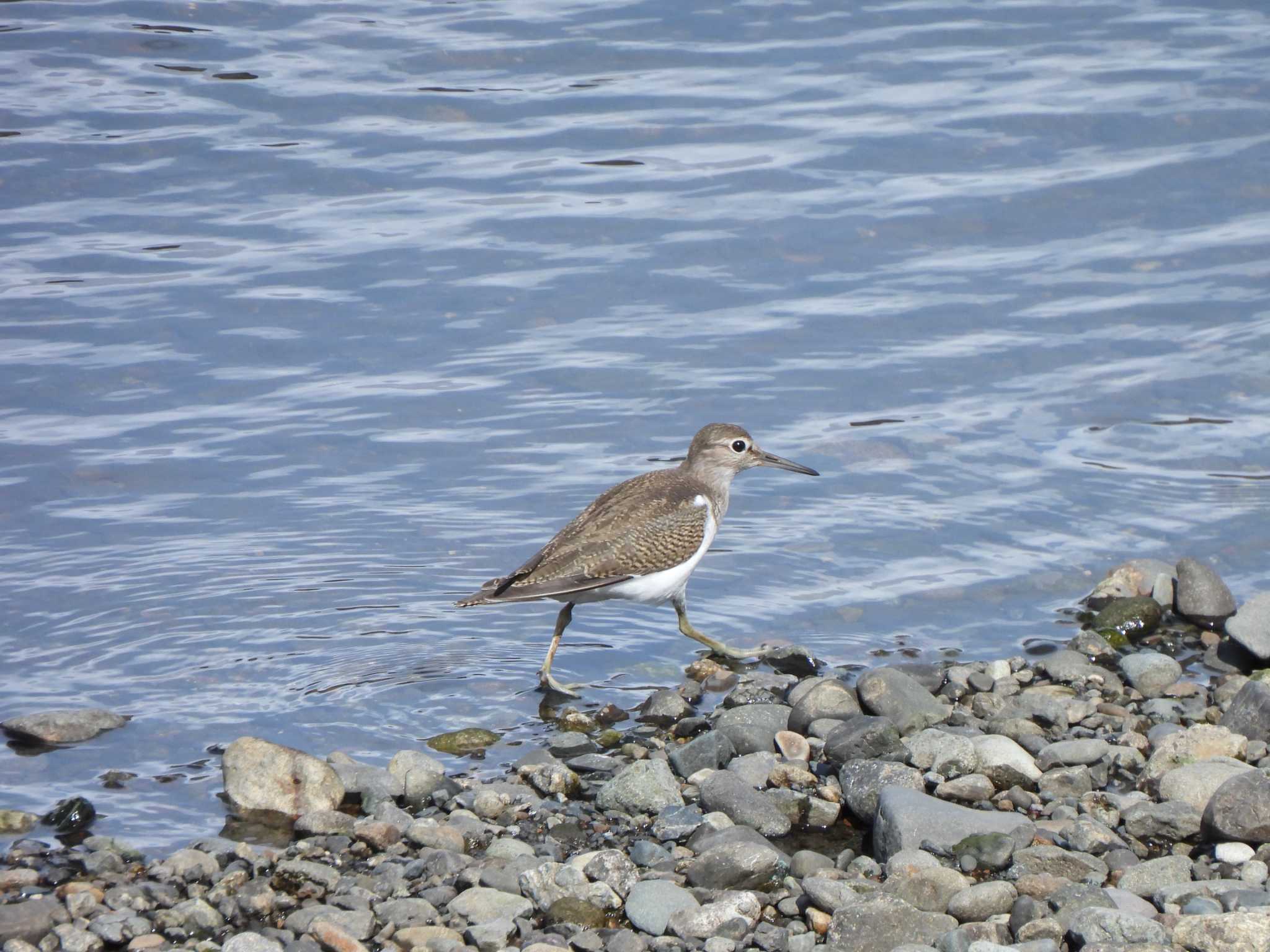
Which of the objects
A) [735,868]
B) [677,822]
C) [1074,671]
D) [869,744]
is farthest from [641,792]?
[1074,671]

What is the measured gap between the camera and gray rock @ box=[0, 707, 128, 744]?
24.1 ft

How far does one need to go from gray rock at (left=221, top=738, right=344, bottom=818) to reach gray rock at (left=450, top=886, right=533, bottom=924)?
3.64ft

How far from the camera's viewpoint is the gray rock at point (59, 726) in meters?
7.35

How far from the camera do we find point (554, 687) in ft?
26.9

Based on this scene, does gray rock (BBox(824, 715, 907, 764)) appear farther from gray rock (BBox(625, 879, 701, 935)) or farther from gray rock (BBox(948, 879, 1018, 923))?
gray rock (BBox(625, 879, 701, 935))

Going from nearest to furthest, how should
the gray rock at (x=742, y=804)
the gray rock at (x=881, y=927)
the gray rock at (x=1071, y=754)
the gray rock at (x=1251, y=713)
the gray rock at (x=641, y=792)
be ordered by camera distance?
the gray rock at (x=881, y=927), the gray rock at (x=742, y=804), the gray rock at (x=641, y=792), the gray rock at (x=1071, y=754), the gray rock at (x=1251, y=713)

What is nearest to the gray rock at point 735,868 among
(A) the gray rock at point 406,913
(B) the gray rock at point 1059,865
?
(B) the gray rock at point 1059,865

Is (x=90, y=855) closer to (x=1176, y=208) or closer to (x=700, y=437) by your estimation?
(x=700, y=437)

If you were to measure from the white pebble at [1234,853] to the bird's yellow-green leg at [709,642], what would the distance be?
319cm

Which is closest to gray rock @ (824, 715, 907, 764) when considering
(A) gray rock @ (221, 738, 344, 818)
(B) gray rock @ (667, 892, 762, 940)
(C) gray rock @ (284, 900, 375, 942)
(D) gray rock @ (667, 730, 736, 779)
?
(D) gray rock @ (667, 730, 736, 779)

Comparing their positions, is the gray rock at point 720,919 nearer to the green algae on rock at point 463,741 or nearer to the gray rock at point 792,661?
the green algae on rock at point 463,741

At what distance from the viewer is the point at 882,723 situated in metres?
6.93

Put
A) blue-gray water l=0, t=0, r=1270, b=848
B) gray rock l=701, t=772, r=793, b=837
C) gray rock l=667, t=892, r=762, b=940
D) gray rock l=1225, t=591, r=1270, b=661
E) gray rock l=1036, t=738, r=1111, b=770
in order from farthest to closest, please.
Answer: blue-gray water l=0, t=0, r=1270, b=848
gray rock l=1225, t=591, r=1270, b=661
gray rock l=1036, t=738, r=1111, b=770
gray rock l=701, t=772, r=793, b=837
gray rock l=667, t=892, r=762, b=940

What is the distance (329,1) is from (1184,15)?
11.1 meters
